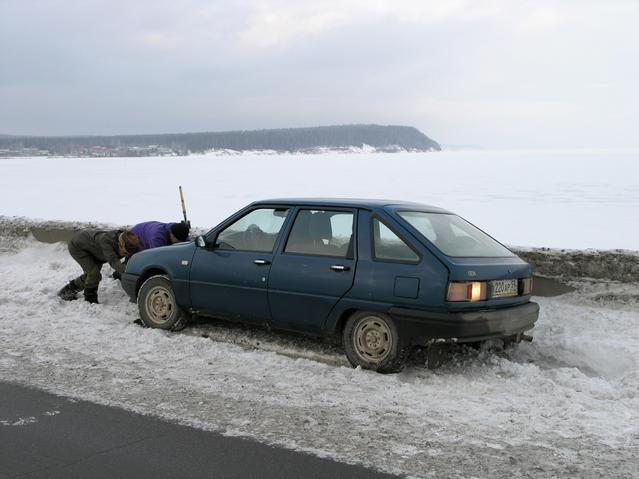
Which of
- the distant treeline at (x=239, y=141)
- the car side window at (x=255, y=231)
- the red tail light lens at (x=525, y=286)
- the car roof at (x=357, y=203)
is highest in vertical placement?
the distant treeline at (x=239, y=141)

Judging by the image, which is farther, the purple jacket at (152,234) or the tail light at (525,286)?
the purple jacket at (152,234)

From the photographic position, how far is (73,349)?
635cm

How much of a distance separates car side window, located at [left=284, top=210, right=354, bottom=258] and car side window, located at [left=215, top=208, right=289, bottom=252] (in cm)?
21

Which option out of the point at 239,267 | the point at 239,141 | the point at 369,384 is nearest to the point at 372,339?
the point at 369,384

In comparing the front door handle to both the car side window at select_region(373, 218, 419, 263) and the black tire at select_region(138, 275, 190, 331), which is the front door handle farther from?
the black tire at select_region(138, 275, 190, 331)

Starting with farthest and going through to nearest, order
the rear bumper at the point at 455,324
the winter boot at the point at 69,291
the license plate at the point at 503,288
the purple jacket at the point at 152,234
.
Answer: the winter boot at the point at 69,291 < the purple jacket at the point at 152,234 < the license plate at the point at 503,288 < the rear bumper at the point at 455,324

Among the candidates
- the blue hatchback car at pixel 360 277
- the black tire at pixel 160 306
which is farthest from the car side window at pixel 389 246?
the black tire at pixel 160 306

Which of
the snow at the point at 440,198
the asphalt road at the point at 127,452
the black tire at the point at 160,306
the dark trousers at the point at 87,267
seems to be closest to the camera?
the asphalt road at the point at 127,452

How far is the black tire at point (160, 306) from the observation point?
714 centimetres

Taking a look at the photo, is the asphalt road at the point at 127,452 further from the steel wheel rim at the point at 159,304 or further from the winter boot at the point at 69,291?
the winter boot at the point at 69,291

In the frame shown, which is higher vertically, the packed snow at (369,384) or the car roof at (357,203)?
the car roof at (357,203)

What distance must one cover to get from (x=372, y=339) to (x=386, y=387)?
22.1 inches

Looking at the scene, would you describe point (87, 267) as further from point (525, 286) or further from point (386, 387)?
point (525, 286)

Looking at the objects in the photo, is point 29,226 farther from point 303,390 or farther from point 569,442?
point 569,442
